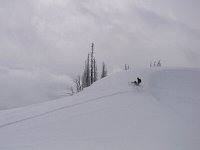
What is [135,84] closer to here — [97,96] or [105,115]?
[97,96]

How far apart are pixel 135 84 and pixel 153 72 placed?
1435mm

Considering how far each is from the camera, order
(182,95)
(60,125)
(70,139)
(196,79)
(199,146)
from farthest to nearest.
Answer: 1. (196,79)
2. (182,95)
3. (60,125)
4. (70,139)
5. (199,146)

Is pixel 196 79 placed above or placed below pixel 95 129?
above

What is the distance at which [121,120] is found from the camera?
7.38 meters

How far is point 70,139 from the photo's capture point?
6441 mm

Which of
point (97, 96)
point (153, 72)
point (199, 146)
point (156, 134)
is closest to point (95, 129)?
point (156, 134)

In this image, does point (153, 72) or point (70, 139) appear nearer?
point (70, 139)

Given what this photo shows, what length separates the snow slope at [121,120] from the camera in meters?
6.16

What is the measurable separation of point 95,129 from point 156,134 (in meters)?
1.30

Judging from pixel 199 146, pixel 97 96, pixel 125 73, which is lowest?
pixel 199 146

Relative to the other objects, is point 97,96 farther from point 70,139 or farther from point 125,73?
point 70,139

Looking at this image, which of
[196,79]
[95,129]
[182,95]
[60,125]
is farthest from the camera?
[196,79]

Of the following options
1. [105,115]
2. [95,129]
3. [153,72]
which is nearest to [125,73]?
[153,72]

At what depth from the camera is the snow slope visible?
6164 millimetres
